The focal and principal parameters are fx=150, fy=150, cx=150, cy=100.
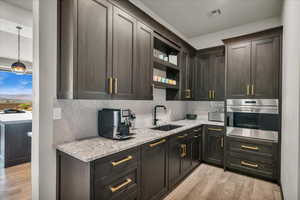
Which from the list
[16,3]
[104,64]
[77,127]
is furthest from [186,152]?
[16,3]

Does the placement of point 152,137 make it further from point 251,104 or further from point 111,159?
point 251,104

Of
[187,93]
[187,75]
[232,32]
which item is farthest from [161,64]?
[232,32]

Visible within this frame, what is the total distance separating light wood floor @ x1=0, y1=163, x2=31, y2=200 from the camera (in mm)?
2150

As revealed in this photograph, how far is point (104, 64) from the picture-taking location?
1.70m

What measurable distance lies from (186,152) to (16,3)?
12.9ft

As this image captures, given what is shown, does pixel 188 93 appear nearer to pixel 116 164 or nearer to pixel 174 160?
pixel 174 160

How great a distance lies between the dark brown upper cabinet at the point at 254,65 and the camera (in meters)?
2.59

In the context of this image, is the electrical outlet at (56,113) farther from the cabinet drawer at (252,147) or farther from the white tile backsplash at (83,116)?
the cabinet drawer at (252,147)

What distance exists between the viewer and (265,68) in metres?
2.68

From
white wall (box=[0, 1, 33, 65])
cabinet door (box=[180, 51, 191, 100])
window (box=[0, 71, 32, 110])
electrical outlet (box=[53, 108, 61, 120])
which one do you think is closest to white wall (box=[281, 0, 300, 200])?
cabinet door (box=[180, 51, 191, 100])

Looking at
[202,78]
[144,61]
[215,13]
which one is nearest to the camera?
[144,61]

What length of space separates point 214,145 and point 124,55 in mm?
2641

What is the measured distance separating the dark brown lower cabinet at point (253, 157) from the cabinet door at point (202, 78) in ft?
3.85

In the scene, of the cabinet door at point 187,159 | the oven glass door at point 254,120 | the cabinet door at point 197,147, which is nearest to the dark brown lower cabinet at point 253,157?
the oven glass door at point 254,120
